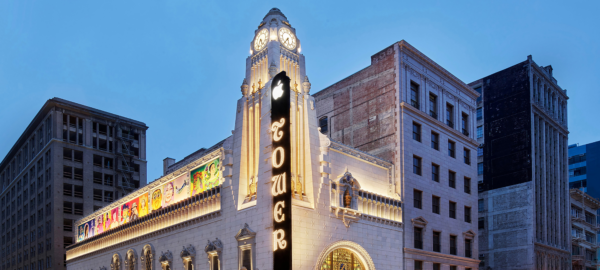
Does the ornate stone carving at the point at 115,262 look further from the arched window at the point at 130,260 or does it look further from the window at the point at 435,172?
the window at the point at 435,172

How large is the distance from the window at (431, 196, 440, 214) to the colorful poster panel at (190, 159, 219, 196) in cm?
1791

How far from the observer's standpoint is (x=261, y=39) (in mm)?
40156

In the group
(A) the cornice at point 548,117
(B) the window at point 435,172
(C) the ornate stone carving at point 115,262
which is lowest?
(C) the ornate stone carving at point 115,262

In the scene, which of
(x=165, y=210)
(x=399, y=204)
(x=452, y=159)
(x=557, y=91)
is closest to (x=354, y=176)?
(x=399, y=204)

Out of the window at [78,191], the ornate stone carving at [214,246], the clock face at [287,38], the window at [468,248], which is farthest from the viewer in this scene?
the window at [78,191]

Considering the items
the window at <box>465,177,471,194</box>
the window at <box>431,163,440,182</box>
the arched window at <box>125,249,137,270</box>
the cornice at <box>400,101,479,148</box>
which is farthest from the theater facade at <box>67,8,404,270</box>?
the window at <box>465,177,471,194</box>

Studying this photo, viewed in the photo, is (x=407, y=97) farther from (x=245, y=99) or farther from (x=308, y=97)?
(x=245, y=99)

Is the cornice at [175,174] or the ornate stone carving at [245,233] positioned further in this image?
the cornice at [175,174]

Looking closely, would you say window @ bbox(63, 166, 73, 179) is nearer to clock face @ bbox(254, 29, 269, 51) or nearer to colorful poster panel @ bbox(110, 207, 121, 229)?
colorful poster panel @ bbox(110, 207, 121, 229)

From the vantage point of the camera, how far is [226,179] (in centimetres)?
3847

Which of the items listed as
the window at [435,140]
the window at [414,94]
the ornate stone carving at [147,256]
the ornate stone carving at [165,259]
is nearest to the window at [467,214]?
the window at [435,140]

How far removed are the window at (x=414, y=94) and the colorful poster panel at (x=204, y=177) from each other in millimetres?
17149

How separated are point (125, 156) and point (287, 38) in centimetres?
6157

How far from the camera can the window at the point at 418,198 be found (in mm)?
43741
